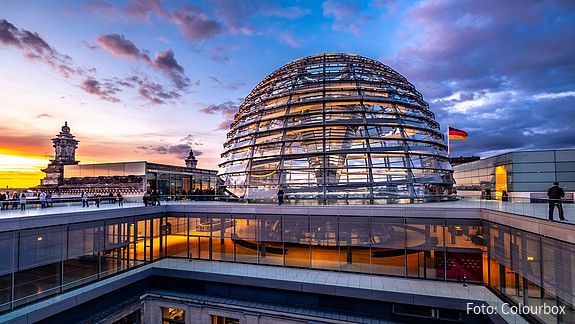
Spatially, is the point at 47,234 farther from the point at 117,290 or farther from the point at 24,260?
the point at 117,290

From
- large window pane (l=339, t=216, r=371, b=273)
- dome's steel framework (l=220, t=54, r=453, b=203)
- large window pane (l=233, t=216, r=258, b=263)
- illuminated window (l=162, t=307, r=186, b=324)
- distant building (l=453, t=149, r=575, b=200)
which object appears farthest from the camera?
distant building (l=453, t=149, r=575, b=200)

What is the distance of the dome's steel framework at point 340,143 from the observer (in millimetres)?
24125

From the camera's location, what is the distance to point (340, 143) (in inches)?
991

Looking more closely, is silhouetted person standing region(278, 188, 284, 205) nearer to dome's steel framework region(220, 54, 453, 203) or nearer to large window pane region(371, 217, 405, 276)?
dome's steel framework region(220, 54, 453, 203)

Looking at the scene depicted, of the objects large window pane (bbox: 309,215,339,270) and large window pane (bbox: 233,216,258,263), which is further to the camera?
large window pane (bbox: 233,216,258,263)

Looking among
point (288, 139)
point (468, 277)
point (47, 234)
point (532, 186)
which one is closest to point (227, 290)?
point (47, 234)

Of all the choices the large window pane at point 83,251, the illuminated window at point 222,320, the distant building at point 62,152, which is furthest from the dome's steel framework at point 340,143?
the distant building at point 62,152

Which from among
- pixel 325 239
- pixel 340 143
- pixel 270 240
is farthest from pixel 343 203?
pixel 270 240

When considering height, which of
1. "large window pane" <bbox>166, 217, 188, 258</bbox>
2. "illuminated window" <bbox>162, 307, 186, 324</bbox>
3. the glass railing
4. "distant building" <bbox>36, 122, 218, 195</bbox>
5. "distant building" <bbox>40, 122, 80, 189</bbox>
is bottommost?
"illuminated window" <bbox>162, 307, 186, 324</bbox>

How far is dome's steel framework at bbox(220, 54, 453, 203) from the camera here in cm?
2412

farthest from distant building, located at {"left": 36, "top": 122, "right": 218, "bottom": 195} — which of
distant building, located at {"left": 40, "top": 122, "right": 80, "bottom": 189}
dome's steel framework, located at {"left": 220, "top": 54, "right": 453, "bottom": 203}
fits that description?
distant building, located at {"left": 40, "top": 122, "right": 80, "bottom": 189}

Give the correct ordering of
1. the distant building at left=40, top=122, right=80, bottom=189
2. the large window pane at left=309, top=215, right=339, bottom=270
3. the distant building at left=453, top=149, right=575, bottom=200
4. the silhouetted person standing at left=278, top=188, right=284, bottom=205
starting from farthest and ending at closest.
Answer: the distant building at left=40, top=122, right=80, bottom=189 < the distant building at left=453, top=149, right=575, bottom=200 < the silhouetted person standing at left=278, top=188, right=284, bottom=205 < the large window pane at left=309, top=215, right=339, bottom=270

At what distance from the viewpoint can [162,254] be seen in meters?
25.1

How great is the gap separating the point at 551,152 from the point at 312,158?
3163 centimetres
